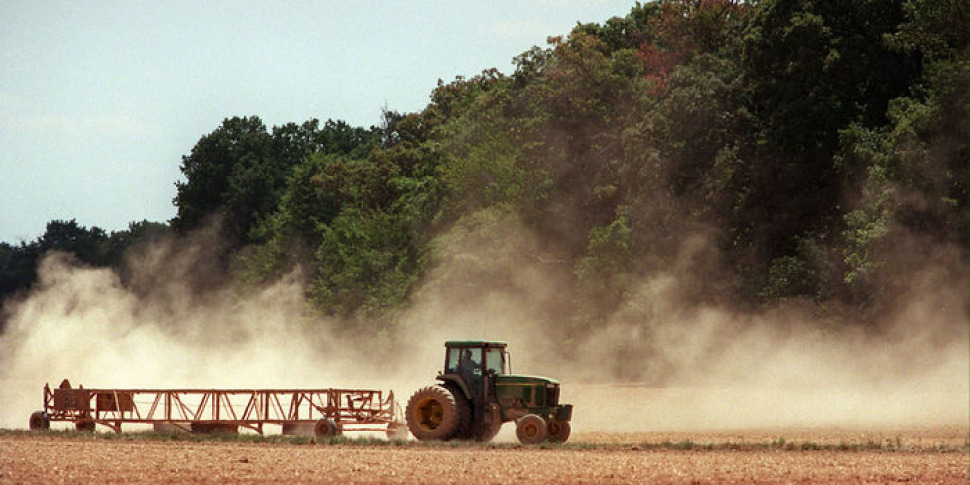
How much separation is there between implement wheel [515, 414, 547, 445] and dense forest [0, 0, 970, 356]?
69.9 feet

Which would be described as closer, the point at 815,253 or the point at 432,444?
the point at 432,444

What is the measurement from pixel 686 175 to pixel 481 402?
3312 centimetres

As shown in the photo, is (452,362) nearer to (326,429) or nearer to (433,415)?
(433,415)

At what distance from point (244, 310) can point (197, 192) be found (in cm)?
3028

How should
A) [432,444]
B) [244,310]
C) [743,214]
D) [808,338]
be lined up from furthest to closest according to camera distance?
[244,310]
[743,214]
[808,338]
[432,444]

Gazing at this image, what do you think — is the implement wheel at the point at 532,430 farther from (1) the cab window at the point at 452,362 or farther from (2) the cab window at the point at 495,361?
(1) the cab window at the point at 452,362

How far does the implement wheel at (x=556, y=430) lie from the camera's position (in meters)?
32.0

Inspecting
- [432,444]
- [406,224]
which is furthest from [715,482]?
[406,224]

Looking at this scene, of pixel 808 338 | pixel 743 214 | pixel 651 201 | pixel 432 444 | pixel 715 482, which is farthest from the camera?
pixel 651 201

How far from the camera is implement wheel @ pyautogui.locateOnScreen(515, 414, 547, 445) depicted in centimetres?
3077

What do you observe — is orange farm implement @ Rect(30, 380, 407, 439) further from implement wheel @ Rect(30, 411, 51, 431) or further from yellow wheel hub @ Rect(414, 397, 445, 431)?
yellow wheel hub @ Rect(414, 397, 445, 431)

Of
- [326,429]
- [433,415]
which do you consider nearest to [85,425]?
[326,429]

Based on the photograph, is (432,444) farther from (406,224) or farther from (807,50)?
(406,224)

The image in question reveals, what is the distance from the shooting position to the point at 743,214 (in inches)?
2340
